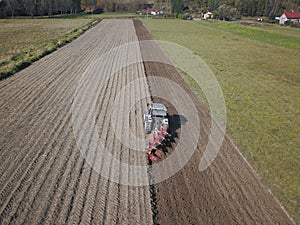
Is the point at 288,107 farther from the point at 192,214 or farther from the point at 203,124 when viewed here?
the point at 192,214

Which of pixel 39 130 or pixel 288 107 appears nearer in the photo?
pixel 39 130

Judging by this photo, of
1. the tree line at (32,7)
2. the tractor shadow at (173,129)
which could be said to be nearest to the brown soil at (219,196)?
the tractor shadow at (173,129)

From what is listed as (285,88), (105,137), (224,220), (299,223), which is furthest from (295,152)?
(285,88)

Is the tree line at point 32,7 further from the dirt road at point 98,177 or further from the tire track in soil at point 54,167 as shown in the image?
the dirt road at point 98,177

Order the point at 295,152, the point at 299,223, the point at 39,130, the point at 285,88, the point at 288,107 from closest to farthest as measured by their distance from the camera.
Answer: the point at 299,223 → the point at 295,152 → the point at 39,130 → the point at 288,107 → the point at 285,88

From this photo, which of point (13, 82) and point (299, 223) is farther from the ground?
→ point (13, 82)

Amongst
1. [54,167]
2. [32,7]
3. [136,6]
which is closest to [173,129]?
[54,167]
